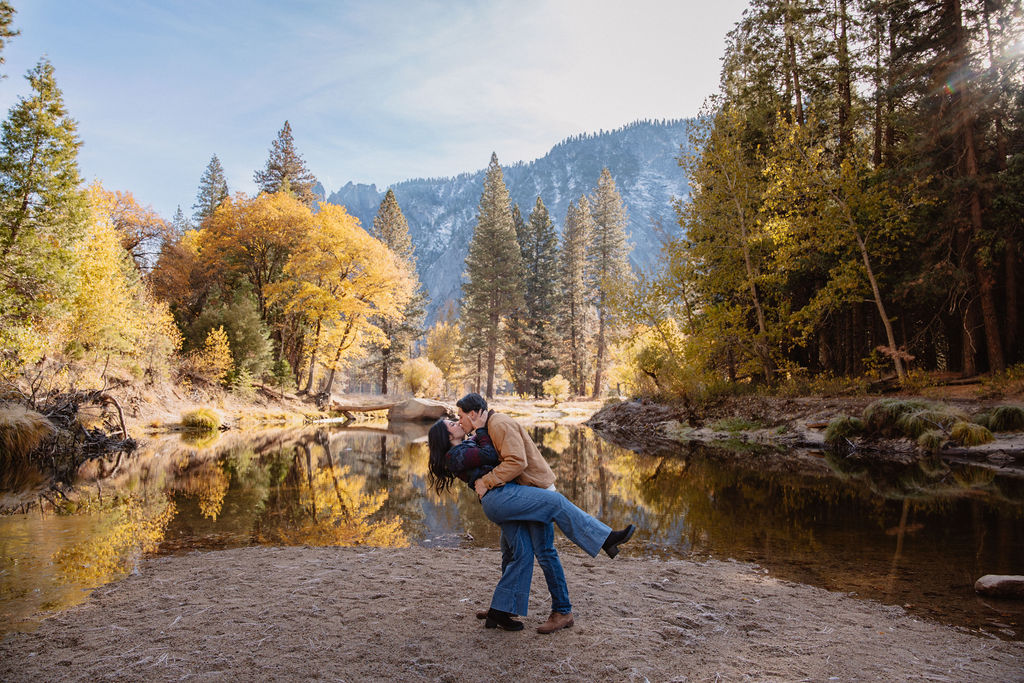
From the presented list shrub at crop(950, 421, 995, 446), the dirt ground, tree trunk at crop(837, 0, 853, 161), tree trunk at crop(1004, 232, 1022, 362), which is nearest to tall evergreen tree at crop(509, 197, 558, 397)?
tree trunk at crop(837, 0, 853, 161)

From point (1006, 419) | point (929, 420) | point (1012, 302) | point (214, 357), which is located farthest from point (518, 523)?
point (214, 357)

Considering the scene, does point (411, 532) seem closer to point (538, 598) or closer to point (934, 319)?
point (538, 598)

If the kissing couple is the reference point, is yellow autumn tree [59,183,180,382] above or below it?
above

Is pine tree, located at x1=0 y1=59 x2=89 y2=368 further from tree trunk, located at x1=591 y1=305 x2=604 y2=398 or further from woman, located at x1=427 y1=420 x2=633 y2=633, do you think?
tree trunk, located at x1=591 y1=305 x2=604 y2=398

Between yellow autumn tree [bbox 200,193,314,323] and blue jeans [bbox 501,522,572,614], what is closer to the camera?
blue jeans [bbox 501,522,572,614]

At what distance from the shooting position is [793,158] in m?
17.3

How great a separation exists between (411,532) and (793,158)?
55.9 ft

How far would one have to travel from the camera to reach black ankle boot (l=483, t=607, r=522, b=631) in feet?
11.8

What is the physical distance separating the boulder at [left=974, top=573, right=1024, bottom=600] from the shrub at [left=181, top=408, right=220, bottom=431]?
22512mm

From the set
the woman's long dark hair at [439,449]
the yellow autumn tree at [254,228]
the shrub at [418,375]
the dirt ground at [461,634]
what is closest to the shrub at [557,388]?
the shrub at [418,375]

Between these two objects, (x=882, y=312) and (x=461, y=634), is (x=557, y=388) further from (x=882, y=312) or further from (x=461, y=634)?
(x=461, y=634)

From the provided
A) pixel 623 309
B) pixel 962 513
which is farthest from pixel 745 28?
pixel 962 513

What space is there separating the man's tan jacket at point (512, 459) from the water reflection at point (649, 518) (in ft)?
8.98

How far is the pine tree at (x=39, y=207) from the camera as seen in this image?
589 inches
